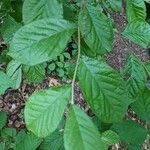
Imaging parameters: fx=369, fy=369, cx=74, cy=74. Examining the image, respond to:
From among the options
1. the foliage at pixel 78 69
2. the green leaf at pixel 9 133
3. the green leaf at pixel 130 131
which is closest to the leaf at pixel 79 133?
the foliage at pixel 78 69

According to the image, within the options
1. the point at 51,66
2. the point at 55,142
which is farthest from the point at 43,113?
the point at 51,66

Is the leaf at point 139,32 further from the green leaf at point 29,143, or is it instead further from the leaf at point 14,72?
the green leaf at point 29,143

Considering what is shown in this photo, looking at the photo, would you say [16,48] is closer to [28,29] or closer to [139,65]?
[28,29]

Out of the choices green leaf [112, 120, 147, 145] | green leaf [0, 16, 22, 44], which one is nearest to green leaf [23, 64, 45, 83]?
green leaf [0, 16, 22, 44]

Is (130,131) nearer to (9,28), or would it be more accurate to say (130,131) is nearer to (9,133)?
(9,28)

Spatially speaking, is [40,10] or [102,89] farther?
[40,10]

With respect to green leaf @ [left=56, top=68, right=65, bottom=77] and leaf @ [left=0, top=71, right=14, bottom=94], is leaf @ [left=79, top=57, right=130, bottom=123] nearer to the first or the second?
leaf @ [left=0, top=71, right=14, bottom=94]
